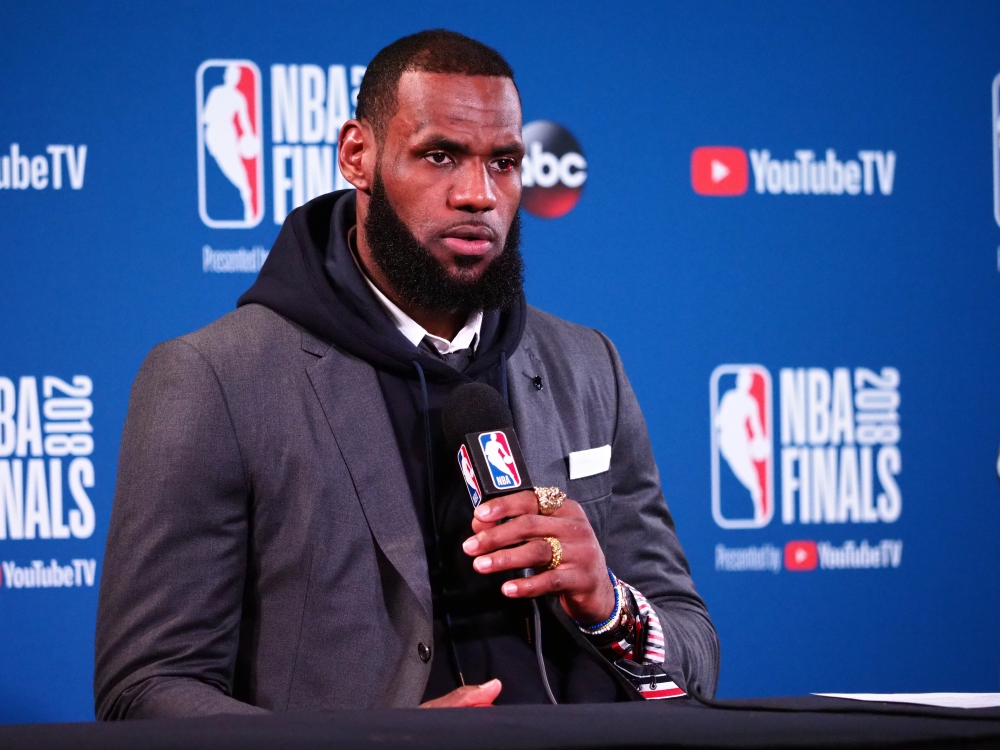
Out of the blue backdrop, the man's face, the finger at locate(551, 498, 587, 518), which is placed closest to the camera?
the finger at locate(551, 498, 587, 518)

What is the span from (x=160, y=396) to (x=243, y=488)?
15cm

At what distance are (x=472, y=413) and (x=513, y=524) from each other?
0.17 m

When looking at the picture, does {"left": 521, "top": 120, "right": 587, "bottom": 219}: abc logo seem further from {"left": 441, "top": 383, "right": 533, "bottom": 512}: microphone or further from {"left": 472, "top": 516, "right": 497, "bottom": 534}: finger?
{"left": 472, "top": 516, "right": 497, "bottom": 534}: finger

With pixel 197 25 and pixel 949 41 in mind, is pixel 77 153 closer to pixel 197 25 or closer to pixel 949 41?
pixel 197 25

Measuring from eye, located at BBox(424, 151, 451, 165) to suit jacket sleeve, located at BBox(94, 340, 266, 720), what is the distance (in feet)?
1.40

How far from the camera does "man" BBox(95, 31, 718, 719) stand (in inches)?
49.3

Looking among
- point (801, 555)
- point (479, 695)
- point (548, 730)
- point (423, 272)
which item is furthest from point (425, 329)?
point (801, 555)

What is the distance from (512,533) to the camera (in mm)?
1119

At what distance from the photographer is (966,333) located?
2646 mm

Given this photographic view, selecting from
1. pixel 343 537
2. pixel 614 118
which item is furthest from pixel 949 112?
pixel 343 537

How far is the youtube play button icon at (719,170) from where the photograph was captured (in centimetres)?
255

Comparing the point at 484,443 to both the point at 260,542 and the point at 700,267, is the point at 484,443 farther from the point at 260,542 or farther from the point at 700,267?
the point at 700,267

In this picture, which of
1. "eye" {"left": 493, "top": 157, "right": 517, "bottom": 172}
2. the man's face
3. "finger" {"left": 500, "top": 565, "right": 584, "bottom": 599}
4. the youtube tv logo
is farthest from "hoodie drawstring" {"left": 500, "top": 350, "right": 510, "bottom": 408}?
the youtube tv logo

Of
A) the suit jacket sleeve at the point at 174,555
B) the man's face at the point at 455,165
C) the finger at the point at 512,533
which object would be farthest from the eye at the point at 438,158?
the finger at the point at 512,533
